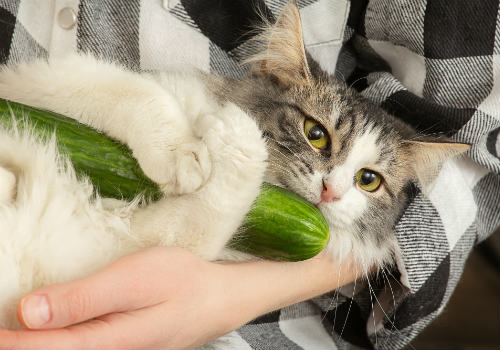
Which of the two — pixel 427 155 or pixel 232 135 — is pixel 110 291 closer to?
pixel 232 135

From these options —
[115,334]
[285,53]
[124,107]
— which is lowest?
[115,334]

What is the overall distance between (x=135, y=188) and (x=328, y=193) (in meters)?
0.50

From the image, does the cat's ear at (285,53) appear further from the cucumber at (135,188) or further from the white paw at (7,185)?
the white paw at (7,185)

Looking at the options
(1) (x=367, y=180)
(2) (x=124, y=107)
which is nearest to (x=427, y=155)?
(1) (x=367, y=180)

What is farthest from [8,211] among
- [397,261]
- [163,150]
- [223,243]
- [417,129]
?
[417,129]

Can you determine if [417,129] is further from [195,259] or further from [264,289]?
[195,259]

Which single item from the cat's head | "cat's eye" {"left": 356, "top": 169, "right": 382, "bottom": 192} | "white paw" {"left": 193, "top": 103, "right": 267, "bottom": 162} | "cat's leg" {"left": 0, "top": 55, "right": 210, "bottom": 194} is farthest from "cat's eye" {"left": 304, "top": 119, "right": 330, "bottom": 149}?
"cat's leg" {"left": 0, "top": 55, "right": 210, "bottom": 194}

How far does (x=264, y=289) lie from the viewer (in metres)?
1.12

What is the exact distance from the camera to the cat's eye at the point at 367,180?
1204 millimetres

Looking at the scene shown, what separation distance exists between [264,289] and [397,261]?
A: 453 millimetres

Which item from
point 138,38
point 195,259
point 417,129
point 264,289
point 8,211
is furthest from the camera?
point 417,129

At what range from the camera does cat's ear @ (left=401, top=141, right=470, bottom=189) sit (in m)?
1.21

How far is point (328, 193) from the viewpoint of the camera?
3.54 feet

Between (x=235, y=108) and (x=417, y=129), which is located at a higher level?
(x=235, y=108)
